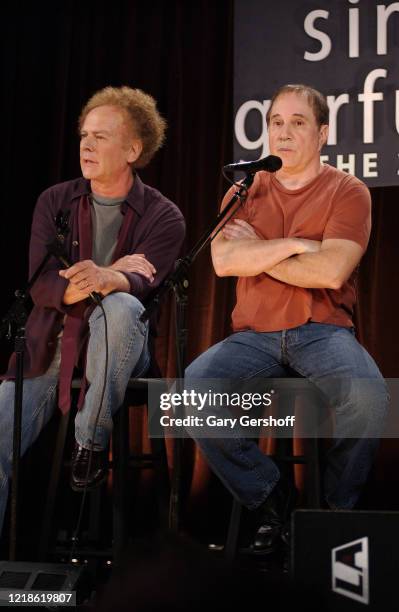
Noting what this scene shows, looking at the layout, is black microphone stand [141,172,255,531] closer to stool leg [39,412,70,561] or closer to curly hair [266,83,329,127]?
stool leg [39,412,70,561]

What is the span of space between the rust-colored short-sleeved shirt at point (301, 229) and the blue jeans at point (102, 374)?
41cm

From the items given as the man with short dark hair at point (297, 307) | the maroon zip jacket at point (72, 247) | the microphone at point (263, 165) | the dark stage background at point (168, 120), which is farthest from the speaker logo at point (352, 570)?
the dark stage background at point (168, 120)

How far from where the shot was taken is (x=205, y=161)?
13.1ft

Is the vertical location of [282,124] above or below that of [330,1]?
below

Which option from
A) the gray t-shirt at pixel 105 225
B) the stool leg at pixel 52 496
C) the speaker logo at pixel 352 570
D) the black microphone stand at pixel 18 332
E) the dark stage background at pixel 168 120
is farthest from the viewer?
the dark stage background at pixel 168 120

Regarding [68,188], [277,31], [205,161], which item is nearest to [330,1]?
[277,31]

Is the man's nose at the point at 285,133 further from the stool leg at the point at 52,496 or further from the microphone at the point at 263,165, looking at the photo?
the stool leg at the point at 52,496

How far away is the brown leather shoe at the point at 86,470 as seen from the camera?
95.9 inches

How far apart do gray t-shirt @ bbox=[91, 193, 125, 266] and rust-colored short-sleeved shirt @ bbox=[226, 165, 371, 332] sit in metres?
0.48

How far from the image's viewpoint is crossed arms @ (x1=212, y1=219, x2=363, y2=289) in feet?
8.59

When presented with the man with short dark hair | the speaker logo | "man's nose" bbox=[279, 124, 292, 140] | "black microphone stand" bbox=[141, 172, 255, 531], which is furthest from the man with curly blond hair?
the speaker logo

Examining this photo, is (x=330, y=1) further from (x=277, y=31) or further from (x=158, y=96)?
(x=158, y=96)

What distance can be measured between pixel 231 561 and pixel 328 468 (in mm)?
1967

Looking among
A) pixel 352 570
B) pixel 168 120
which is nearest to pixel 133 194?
pixel 168 120
